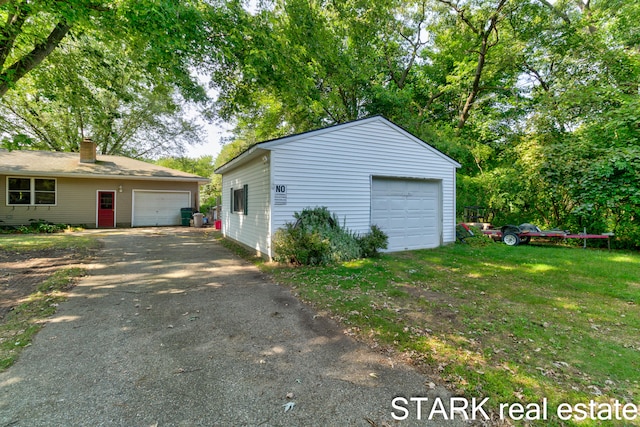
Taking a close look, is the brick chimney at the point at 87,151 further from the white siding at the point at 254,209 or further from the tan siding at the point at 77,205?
the white siding at the point at 254,209

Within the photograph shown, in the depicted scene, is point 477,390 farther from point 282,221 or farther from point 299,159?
point 299,159

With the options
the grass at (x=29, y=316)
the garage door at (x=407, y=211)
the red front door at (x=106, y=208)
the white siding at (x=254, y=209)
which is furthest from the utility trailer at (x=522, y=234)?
the red front door at (x=106, y=208)

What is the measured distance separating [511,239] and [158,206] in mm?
17918

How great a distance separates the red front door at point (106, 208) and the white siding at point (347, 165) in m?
13.1

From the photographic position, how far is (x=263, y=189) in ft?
25.1

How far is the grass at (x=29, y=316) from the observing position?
2998mm

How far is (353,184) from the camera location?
826 centimetres

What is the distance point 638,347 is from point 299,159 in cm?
663

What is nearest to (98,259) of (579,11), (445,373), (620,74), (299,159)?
(299,159)

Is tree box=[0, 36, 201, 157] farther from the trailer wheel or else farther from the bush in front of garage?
the trailer wheel

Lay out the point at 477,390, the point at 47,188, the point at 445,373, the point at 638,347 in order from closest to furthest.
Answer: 1. the point at 477,390
2. the point at 445,373
3. the point at 638,347
4. the point at 47,188

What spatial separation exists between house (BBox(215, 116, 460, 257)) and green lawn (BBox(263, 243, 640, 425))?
67.6 inches

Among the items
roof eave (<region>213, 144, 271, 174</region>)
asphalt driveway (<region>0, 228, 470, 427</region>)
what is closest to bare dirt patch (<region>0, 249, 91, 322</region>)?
asphalt driveway (<region>0, 228, 470, 427</region>)

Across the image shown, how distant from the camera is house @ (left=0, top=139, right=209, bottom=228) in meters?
13.4
